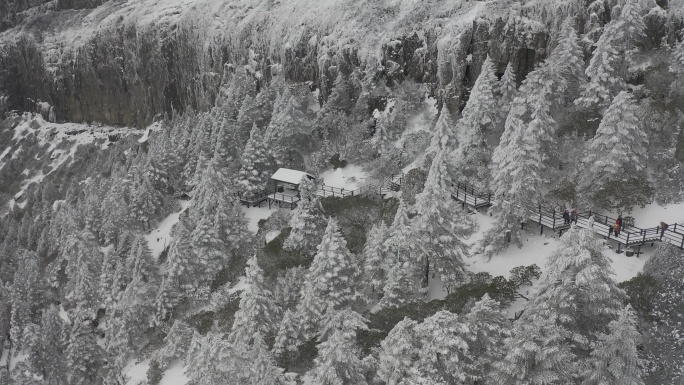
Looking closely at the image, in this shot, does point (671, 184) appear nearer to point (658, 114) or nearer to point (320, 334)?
point (658, 114)

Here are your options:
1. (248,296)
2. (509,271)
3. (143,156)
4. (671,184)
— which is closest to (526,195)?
(509,271)

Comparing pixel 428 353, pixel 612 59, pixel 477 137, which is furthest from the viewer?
pixel 477 137

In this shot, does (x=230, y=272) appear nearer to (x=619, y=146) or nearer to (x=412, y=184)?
(x=412, y=184)

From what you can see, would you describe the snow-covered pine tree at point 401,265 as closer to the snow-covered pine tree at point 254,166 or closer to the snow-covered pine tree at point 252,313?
the snow-covered pine tree at point 252,313

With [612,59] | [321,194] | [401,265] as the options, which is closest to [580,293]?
[401,265]

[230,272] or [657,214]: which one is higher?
[657,214]

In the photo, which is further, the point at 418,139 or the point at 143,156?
the point at 143,156
